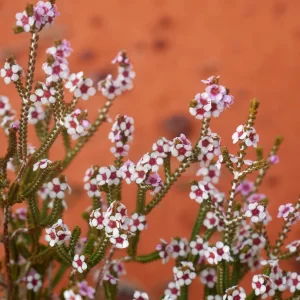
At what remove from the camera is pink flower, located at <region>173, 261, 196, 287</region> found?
2.98 ft

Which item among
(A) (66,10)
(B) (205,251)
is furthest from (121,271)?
(A) (66,10)

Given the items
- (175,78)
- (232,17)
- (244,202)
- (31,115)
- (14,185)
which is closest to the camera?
(14,185)

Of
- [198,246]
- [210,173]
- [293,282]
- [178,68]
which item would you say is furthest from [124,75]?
[178,68]

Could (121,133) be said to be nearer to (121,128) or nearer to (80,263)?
(121,128)

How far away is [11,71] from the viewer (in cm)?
83

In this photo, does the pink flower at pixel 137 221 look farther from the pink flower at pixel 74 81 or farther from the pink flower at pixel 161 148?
the pink flower at pixel 74 81

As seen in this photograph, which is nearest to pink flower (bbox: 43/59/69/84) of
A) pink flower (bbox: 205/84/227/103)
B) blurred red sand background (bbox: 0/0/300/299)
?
pink flower (bbox: 205/84/227/103)

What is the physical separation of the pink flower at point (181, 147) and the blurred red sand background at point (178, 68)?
38.6 inches

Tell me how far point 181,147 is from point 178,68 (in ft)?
5.16

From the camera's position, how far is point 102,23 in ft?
8.46

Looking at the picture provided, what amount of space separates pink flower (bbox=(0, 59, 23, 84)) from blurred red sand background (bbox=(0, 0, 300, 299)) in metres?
1.06

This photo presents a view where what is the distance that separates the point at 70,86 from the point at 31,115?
0.18m

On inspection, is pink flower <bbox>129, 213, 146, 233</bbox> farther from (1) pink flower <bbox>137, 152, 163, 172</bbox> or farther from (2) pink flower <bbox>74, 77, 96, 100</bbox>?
(2) pink flower <bbox>74, 77, 96, 100</bbox>

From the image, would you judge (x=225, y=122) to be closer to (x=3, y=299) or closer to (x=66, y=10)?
(x=66, y=10)
